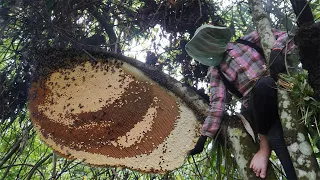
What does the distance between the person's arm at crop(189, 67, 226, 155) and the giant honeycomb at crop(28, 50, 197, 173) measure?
0.61 feet

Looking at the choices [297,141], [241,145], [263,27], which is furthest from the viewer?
[263,27]

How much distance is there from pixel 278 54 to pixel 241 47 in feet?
1.52

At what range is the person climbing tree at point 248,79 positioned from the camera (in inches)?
72.6

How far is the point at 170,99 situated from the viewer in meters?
2.58

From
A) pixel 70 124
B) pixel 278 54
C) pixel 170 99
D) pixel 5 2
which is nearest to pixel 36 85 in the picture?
pixel 70 124

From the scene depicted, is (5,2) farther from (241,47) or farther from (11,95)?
(241,47)

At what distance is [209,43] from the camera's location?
7.24ft

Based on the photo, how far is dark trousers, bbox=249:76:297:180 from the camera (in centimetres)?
182

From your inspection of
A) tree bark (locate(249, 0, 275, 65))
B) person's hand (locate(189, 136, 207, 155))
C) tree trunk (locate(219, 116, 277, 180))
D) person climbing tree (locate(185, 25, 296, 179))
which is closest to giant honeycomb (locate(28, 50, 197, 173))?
person's hand (locate(189, 136, 207, 155))

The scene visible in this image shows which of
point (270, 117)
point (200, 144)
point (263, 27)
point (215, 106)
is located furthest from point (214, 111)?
point (263, 27)

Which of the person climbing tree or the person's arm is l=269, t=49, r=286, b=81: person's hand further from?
the person's arm

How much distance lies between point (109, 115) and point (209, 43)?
97 centimetres

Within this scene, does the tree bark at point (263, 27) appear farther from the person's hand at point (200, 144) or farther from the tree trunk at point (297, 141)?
the person's hand at point (200, 144)

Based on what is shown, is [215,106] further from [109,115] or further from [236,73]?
[109,115]
